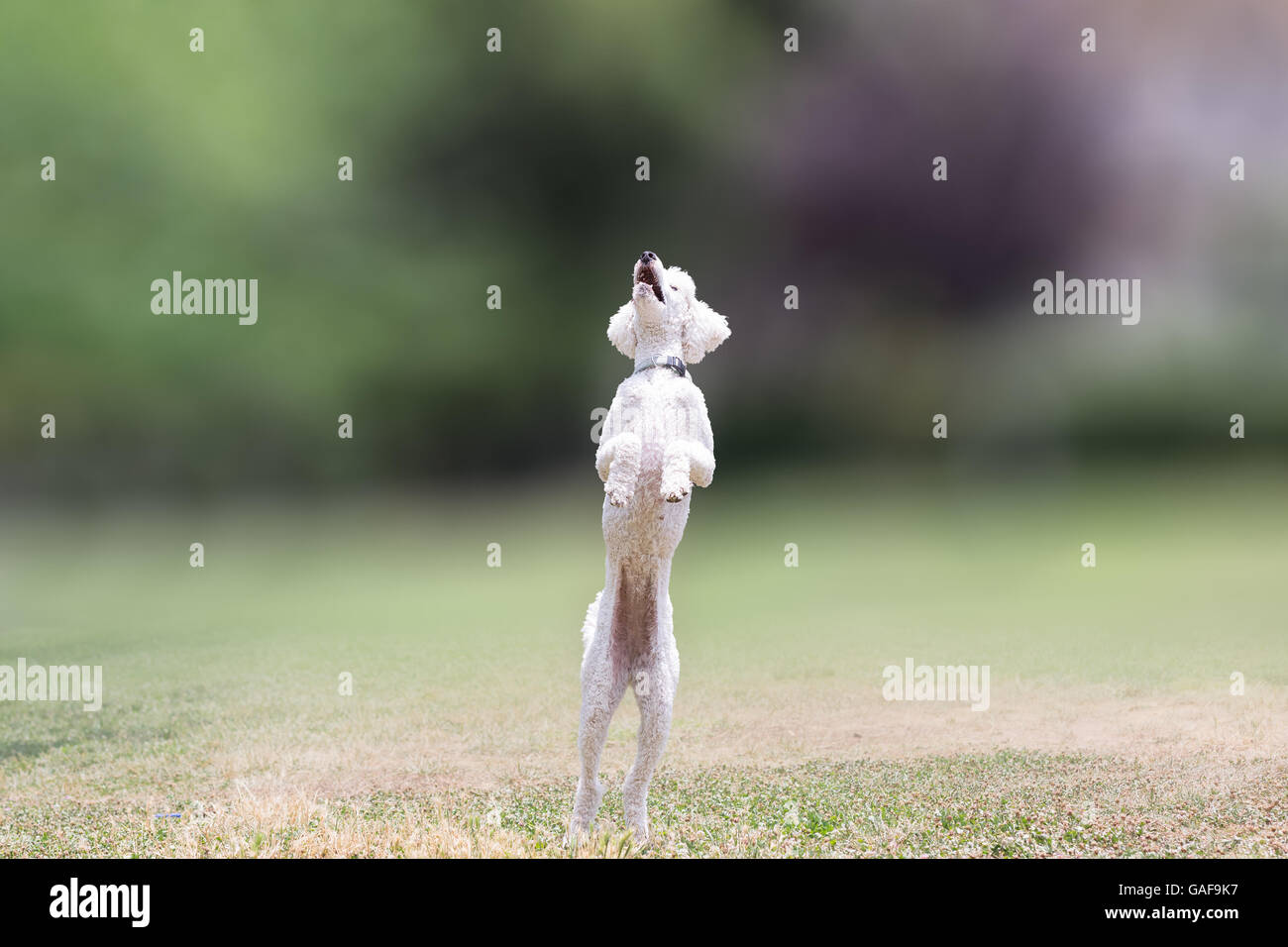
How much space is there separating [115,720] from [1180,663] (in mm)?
7990

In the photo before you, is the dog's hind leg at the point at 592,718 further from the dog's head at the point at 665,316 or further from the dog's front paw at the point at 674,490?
the dog's head at the point at 665,316

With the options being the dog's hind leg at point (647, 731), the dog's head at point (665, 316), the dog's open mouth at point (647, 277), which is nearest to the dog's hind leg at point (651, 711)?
the dog's hind leg at point (647, 731)

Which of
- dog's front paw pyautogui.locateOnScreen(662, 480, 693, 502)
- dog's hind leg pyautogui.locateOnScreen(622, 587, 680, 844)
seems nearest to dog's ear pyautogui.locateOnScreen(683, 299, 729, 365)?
dog's front paw pyautogui.locateOnScreen(662, 480, 693, 502)

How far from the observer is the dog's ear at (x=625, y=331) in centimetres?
586

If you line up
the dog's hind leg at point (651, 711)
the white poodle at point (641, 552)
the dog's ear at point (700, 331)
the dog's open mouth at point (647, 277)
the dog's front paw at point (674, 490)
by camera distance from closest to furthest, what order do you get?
the dog's front paw at point (674, 490), the white poodle at point (641, 552), the dog's hind leg at point (651, 711), the dog's open mouth at point (647, 277), the dog's ear at point (700, 331)

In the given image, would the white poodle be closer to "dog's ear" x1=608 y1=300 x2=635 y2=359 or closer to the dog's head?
the dog's head

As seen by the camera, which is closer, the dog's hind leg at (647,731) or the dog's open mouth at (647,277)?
the dog's hind leg at (647,731)

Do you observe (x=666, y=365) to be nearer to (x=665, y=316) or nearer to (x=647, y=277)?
(x=665, y=316)

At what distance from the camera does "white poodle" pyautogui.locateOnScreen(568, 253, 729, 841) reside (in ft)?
17.5

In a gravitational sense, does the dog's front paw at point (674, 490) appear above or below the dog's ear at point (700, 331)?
below

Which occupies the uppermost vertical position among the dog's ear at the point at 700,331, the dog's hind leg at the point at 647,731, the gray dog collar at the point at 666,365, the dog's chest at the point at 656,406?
the dog's ear at the point at 700,331

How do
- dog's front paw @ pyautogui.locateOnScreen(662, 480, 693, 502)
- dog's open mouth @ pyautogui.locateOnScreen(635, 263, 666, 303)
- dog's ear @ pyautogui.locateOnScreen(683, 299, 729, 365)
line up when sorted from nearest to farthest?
dog's front paw @ pyautogui.locateOnScreen(662, 480, 693, 502) < dog's open mouth @ pyautogui.locateOnScreen(635, 263, 666, 303) < dog's ear @ pyautogui.locateOnScreen(683, 299, 729, 365)

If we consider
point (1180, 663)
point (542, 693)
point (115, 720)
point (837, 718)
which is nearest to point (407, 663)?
point (542, 693)

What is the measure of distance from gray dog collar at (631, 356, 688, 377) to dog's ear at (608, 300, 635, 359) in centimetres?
23
